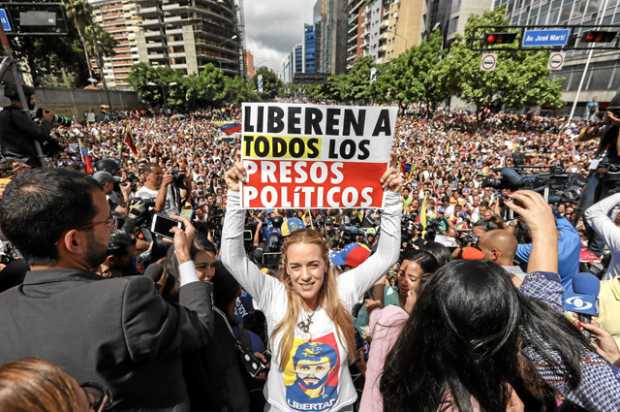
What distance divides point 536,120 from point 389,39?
42.6 m

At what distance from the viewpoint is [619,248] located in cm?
229

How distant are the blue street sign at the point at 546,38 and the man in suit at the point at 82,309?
14.7 metres

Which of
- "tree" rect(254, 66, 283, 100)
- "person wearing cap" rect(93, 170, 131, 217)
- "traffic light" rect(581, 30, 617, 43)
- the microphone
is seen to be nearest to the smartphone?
"person wearing cap" rect(93, 170, 131, 217)

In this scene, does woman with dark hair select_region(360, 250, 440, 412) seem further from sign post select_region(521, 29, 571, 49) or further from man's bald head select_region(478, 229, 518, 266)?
sign post select_region(521, 29, 571, 49)

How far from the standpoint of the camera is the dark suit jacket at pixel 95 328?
1.11 metres

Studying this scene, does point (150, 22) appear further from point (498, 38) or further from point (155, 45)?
point (498, 38)

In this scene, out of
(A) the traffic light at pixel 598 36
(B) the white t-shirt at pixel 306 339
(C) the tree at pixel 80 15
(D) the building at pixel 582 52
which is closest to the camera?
(B) the white t-shirt at pixel 306 339

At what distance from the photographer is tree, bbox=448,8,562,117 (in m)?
26.9

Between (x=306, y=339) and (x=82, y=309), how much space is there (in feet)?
3.89

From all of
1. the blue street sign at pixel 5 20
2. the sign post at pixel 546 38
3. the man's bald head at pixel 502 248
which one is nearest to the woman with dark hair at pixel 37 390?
the man's bald head at pixel 502 248

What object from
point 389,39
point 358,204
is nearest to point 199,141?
point 358,204

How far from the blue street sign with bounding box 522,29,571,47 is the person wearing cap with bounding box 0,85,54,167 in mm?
14574

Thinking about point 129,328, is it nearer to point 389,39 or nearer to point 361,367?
point 361,367

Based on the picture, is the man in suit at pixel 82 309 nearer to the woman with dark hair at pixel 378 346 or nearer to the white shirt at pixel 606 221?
the woman with dark hair at pixel 378 346
